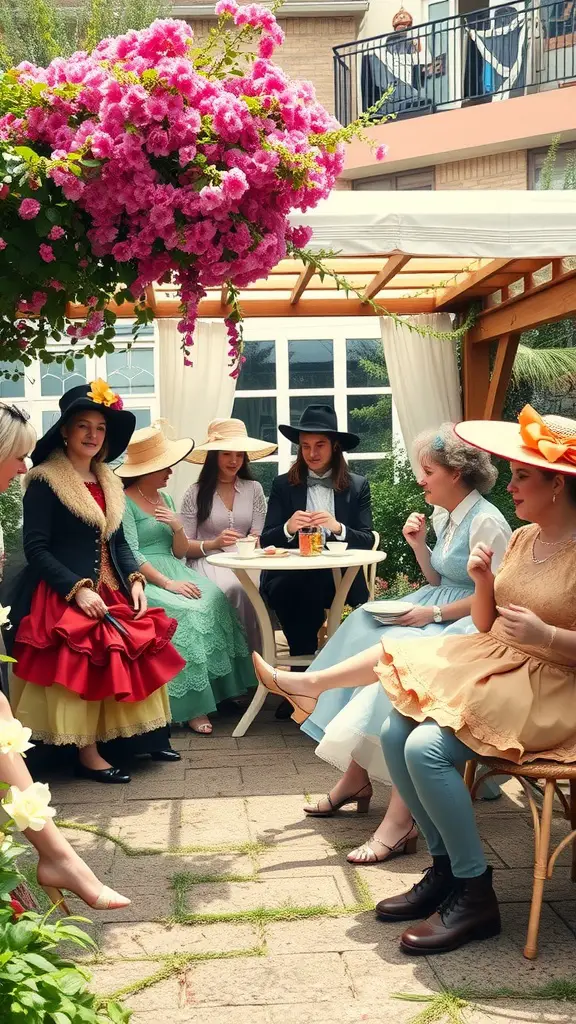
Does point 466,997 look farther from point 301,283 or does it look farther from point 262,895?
point 301,283

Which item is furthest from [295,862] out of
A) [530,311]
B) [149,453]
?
[530,311]

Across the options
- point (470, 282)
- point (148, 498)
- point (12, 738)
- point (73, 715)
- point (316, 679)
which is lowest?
point (73, 715)

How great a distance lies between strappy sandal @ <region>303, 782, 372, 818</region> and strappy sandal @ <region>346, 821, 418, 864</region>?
37 centimetres

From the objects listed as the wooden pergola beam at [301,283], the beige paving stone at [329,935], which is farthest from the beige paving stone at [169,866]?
the wooden pergola beam at [301,283]

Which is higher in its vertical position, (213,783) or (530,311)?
(530,311)

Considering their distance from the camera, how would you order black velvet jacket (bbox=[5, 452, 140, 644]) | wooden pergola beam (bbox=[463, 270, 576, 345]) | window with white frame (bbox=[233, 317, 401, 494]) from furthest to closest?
window with white frame (bbox=[233, 317, 401, 494]), wooden pergola beam (bbox=[463, 270, 576, 345]), black velvet jacket (bbox=[5, 452, 140, 644])

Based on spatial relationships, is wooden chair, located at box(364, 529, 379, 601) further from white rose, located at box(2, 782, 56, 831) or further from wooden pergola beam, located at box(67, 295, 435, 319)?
white rose, located at box(2, 782, 56, 831)

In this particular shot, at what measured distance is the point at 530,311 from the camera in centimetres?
640

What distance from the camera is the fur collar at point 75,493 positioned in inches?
167

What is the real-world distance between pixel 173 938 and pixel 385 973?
0.59 metres

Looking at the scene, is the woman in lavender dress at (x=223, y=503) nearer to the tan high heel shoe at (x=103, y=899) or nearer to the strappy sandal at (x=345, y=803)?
the strappy sandal at (x=345, y=803)

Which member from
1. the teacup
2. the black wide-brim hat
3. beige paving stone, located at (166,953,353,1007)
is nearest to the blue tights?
beige paving stone, located at (166,953,353,1007)

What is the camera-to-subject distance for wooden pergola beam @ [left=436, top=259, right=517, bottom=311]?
19.8ft

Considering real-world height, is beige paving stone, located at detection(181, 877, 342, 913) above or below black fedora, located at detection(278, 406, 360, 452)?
below
